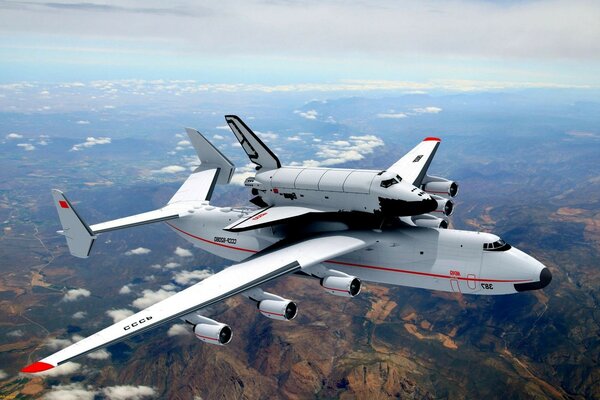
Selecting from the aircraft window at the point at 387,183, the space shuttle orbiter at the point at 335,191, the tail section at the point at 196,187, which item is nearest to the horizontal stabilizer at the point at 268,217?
the space shuttle orbiter at the point at 335,191

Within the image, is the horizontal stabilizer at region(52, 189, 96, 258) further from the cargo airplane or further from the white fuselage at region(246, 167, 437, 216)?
the white fuselage at region(246, 167, 437, 216)

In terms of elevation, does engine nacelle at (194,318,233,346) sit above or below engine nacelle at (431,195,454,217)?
below

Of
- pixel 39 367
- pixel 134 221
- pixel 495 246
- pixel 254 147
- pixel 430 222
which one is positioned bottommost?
pixel 134 221

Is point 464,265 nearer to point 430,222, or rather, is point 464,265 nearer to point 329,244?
point 430,222

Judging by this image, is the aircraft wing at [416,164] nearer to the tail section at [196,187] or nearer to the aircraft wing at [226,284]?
the aircraft wing at [226,284]

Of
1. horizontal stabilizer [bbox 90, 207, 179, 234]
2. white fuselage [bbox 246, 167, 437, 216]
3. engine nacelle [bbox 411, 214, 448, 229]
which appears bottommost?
horizontal stabilizer [bbox 90, 207, 179, 234]

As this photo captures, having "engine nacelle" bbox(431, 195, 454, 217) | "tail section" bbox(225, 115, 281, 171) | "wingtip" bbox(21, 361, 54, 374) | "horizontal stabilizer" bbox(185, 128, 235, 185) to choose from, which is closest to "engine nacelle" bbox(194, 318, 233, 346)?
"wingtip" bbox(21, 361, 54, 374)

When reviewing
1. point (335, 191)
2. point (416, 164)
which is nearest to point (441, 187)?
point (416, 164)
